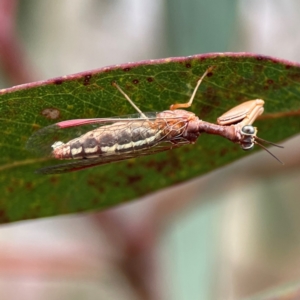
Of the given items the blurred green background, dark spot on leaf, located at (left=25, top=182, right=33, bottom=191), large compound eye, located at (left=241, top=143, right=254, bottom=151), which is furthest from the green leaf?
the blurred green background

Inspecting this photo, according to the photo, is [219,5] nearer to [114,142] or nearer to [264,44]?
[264,44]

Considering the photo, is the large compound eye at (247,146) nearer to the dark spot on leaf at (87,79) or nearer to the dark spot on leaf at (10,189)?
the dark spot on leaf at (87,79)

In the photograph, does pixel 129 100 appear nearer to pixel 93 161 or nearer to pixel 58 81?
pixel 58 81

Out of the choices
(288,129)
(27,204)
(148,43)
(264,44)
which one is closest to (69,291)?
(148,43)

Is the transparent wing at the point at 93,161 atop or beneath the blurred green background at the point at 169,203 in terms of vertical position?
atop

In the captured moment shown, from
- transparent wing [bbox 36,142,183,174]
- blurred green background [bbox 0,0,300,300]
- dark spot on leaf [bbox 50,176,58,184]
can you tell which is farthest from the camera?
blurred green background [bbox 0,0,300,300]


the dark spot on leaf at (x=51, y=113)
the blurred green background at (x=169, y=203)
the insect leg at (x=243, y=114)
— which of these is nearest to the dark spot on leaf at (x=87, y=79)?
the dark spot on leaf at (x=51, y=113)

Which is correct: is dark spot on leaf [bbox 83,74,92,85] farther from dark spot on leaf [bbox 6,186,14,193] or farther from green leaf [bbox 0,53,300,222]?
dark spot on leaf [bbox 6,186,14,193]
